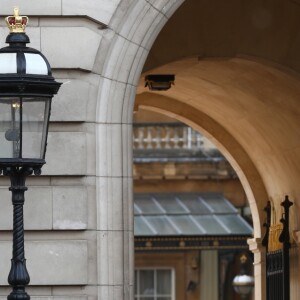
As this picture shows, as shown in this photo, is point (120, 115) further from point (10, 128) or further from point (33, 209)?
point (10, 128)

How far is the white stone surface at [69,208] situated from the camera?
46.5ft

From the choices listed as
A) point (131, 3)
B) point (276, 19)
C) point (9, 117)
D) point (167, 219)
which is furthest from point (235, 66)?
point (167, 219)

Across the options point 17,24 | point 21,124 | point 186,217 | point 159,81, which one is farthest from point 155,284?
point 21,124

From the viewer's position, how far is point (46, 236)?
46.5ft

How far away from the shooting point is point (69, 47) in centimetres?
1437

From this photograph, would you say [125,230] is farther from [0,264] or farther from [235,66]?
[235,66]

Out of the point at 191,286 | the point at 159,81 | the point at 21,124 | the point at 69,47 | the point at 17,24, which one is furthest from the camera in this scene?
the point at 191,286

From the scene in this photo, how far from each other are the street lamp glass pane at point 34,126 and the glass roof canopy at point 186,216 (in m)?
23.6

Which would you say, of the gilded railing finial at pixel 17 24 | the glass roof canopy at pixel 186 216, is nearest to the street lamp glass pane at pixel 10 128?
the gilded railing finial at pixel 17 24

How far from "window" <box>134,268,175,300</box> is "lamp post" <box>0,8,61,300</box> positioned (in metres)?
25.1

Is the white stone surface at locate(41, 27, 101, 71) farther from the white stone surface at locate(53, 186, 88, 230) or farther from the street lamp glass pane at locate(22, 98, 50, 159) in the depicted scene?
the street lamp glass pane at locate(22, 98, 50, 159)

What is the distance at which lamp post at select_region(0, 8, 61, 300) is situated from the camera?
12.2 metres

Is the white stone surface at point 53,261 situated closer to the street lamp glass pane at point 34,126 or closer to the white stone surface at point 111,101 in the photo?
the white stone surface at point 111,101

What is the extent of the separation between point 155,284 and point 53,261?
77.2 ft
